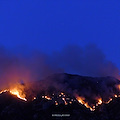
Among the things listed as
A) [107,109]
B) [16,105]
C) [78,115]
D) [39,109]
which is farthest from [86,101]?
[16,105]

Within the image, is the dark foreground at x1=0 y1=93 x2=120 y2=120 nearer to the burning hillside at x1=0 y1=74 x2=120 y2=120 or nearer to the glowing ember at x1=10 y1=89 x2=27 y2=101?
the burning hillside at x1=0 y1=74 x2=120 y2=120

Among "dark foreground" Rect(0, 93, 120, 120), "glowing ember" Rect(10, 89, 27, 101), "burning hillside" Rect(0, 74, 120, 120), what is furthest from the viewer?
"glowing ember" Rect(10, 89, 27, 101)

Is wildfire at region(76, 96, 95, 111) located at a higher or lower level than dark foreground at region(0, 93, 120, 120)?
higher

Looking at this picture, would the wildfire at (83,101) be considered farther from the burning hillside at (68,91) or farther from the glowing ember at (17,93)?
the glowing ember at (17,93)

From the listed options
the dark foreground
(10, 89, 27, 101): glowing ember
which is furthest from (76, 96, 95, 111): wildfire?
(10, 89, 27, 101): glowing ember

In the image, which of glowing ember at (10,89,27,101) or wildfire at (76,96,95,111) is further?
glowing ember at (10,89,27,101)

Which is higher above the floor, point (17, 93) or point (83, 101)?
point (17, 93)

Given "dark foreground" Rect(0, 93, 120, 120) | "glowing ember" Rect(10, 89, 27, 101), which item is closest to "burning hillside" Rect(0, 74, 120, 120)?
"glowing ember" Rect(10, 89, 27, 101)

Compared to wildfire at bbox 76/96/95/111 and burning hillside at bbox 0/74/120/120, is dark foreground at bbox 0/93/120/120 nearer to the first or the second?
burning hillside at bbox 0/74/120/120

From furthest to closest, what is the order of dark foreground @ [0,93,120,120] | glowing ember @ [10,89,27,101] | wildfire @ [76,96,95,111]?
glowing ember @ [10,89,27,101] < wildfire @ [76,96,95,111] < dark foreground @ [0,93,120,120]

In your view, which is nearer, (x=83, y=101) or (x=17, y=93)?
(x=83, y=101)

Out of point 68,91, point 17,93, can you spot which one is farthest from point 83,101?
point 17,93

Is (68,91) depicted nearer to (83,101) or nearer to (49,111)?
(83,101)

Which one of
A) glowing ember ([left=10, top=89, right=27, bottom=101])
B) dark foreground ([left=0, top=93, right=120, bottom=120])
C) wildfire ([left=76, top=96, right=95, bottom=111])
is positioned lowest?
dark foreground ([left=0, top=93, right=120, bottom=120])
